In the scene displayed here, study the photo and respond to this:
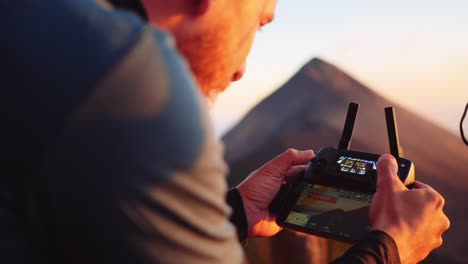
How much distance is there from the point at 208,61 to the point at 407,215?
0.38 metres

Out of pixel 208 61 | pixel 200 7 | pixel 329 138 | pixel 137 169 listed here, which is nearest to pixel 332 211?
pixel 208 61

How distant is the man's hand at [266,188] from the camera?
41.3 inches

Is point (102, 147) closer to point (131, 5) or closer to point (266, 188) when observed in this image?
point (131, 5)

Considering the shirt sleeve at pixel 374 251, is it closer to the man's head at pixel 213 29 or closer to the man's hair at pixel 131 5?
the man's head at pixel 213 29

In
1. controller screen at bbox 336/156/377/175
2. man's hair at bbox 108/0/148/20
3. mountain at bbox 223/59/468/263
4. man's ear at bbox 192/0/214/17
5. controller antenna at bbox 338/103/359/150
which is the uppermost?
man's hair at bbox 108/0/148/20

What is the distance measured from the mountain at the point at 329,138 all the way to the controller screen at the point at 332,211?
2.16ft

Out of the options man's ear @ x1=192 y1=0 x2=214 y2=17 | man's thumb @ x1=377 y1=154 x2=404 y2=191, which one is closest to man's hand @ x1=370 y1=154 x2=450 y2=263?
man's thumb @ x1=377 y1=154 x2=404 y2=191

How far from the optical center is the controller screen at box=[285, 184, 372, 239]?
873 millimetres

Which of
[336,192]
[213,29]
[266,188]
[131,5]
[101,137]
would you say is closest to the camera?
[101,137]

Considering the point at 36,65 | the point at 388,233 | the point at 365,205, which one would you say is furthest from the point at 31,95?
the point at 365,205

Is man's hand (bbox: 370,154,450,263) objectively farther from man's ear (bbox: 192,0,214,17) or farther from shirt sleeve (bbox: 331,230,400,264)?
man's ear (bbox: 192,0,214,17)

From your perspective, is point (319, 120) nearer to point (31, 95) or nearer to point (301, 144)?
point (301, 144)

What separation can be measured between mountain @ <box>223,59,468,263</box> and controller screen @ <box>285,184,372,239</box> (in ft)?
2.16

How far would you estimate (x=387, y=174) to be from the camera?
851 mm
